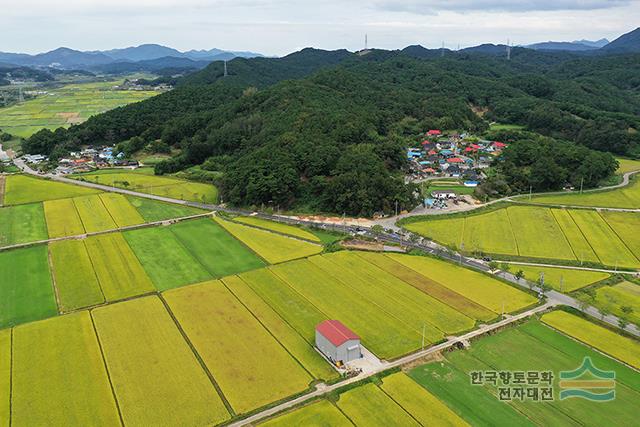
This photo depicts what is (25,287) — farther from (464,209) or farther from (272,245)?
(464,209)

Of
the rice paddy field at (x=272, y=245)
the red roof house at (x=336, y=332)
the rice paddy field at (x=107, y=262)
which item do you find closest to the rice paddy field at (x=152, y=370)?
the rice paddy field at (x=107, y=262)

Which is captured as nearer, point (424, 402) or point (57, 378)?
point (424, 402)

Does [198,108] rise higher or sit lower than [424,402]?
higher

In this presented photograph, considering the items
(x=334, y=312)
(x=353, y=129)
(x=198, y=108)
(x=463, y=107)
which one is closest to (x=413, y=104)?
(x=463, y=107)

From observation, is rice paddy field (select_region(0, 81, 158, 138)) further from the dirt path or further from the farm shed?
the farm shed

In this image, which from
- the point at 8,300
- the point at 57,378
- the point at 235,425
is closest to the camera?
the point at 235,425

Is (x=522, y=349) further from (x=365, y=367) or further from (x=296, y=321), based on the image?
(x=296, y=321)
